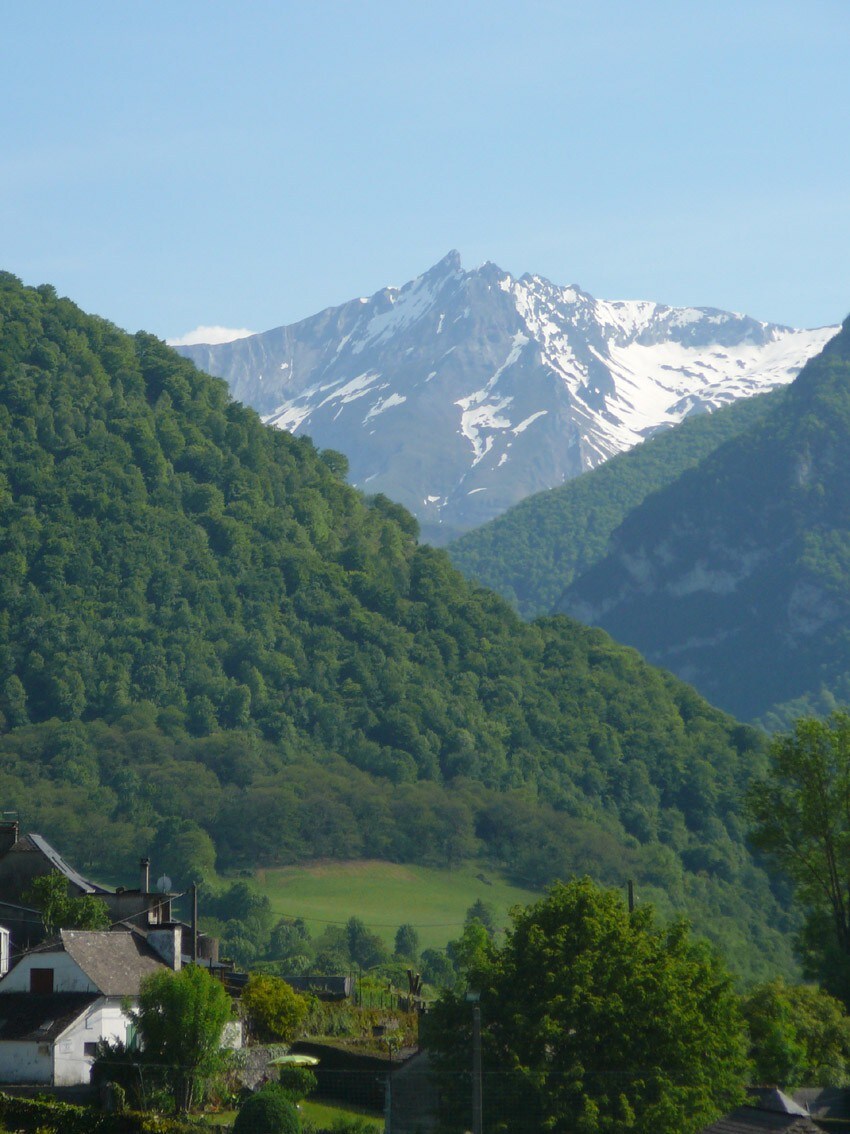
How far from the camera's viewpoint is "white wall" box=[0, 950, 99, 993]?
58.2 meters

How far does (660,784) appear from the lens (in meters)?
189

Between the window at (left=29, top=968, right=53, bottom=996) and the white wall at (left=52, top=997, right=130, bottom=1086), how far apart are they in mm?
2068

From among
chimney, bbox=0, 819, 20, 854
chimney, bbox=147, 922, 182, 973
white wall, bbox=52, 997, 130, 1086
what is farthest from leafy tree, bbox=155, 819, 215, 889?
white wall, bbox=52, 997, 130, 1086

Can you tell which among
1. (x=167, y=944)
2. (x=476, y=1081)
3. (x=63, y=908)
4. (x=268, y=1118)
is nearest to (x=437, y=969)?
(x=63, y=908)

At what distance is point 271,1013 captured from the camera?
202ft

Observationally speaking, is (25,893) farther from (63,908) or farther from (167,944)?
(167,944)

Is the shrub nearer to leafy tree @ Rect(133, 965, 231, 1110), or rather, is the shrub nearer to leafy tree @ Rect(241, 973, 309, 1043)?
leafy tree @ Rect(133, 965, 231, 1110)

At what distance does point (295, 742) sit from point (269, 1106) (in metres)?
136

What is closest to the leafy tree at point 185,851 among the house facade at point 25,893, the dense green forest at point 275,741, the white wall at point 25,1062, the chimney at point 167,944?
the dense green forest at point 275,741

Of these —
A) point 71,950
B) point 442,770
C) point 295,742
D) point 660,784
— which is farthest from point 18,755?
point 71,950

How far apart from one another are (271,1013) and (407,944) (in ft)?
222

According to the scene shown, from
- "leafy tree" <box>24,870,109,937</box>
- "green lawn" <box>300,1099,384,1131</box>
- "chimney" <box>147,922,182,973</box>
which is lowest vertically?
"green lawn" <box>300,1099,384,1131</box>

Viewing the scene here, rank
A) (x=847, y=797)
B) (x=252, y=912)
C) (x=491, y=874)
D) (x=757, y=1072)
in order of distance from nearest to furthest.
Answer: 1. (x=757, y=1072)
2. (x=847, y=797)
3. (x=252, y=912)
4. (x=491, y=874)

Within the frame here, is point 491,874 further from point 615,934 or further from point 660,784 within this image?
point 615,934
